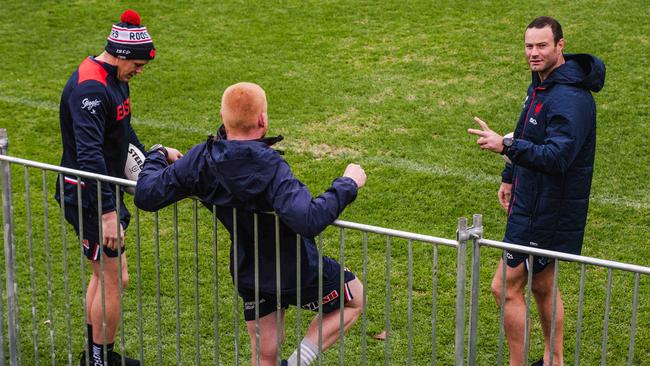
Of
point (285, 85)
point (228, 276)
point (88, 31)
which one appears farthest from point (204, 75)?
point (228, 276)

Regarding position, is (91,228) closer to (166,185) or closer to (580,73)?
(166,185)

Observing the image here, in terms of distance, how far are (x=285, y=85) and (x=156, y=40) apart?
8.24ft

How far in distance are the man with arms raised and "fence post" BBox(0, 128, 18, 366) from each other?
8.38 feet

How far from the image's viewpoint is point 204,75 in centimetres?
1258

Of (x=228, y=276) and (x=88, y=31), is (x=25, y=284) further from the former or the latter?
(x=88, y=31)

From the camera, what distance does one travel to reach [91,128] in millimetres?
6180

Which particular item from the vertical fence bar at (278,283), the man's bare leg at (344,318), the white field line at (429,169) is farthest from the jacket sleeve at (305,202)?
the white field line at (429,169)

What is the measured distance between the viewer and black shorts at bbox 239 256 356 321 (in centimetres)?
531

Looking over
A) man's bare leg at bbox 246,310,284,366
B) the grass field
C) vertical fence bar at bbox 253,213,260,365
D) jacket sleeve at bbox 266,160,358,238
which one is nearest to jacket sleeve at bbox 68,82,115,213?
the grass field

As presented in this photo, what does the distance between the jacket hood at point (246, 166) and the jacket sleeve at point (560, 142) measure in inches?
58.7

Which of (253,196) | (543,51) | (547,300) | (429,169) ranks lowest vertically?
(429,169)

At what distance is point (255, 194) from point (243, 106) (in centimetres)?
42

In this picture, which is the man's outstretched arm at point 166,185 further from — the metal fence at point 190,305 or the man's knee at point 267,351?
the man's knee at point 267,351

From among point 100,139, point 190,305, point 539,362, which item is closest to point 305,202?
point 100,139
